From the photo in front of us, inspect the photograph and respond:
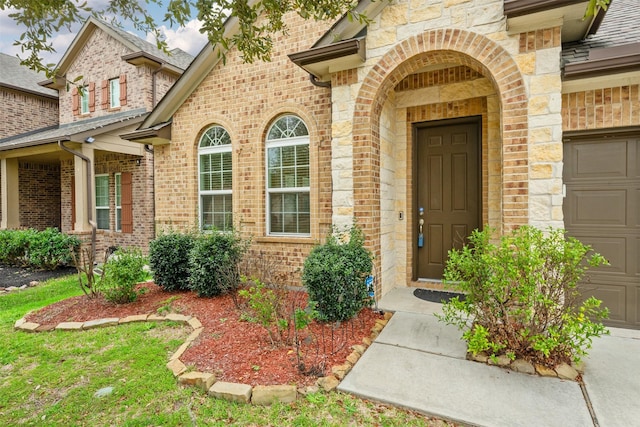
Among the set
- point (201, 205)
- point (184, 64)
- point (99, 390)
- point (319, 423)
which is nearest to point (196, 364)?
point (99, 390)

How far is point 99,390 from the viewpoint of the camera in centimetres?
306

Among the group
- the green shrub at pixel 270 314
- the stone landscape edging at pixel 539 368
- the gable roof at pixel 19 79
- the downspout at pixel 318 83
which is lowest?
the stone landscape edging at pixel 539 368

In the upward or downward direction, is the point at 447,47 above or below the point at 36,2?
above

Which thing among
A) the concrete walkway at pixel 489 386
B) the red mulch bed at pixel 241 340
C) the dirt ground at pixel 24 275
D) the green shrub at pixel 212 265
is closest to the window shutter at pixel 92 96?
the dirt ground at pixel 24 275

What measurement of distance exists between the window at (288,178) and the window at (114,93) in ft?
27.7

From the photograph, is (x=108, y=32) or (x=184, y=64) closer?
(x=108, y=32)

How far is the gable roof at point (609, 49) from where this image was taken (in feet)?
11.6

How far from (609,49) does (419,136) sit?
2535 mm

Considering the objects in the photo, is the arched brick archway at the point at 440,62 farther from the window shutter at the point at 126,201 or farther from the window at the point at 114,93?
the window at the point at 114,93

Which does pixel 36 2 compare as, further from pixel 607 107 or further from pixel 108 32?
pixel 108 32

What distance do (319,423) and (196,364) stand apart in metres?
1.48

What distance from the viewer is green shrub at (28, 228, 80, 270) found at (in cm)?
873

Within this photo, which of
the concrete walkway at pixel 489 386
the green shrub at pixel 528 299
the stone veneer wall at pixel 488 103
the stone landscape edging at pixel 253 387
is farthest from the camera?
the stone veneer wall at pixel 488 103

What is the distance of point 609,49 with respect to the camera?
3.66 metres
